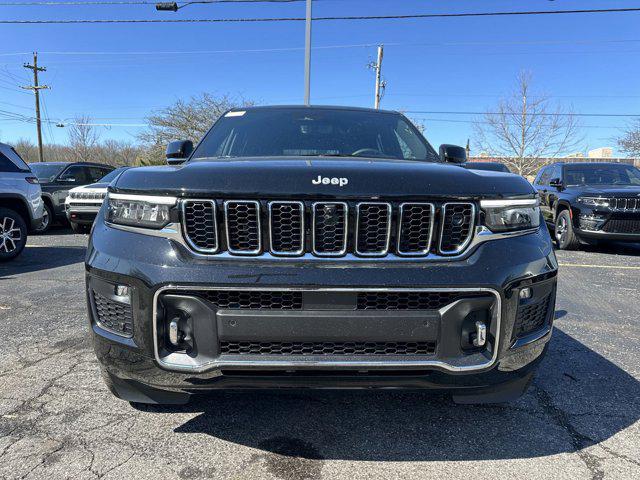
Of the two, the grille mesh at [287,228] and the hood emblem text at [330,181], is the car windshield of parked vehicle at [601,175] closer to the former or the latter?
the hood emblem text at [330,181]

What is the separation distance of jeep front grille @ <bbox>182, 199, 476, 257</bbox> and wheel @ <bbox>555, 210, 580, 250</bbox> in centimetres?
767

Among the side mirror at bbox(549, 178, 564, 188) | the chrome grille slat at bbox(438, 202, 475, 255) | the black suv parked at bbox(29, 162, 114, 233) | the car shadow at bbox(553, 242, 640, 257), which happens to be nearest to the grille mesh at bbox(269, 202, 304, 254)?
the chrome grille slat at bbox(438, 202, 475, 255)

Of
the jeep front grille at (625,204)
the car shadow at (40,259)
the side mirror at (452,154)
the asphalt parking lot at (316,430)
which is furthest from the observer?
the jeep front grille at (625,204)

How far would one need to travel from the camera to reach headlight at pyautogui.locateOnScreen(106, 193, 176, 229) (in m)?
1.93

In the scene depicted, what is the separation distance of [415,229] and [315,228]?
419mm

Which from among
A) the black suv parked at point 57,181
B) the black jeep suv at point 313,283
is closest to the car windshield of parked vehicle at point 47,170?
the black suv parked at point 57,181

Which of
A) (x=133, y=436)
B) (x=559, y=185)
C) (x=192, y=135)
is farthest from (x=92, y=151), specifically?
(x=133, y=436)

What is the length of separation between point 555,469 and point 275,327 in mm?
1420

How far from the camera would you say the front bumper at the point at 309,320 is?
1.82 metres

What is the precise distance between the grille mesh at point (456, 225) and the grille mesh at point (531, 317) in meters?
0.37

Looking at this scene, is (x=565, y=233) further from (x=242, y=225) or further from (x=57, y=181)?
(x=57, y=181)

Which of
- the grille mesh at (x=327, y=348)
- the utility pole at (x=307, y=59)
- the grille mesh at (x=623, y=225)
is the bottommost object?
the grille mesh at (x=623, y=225)

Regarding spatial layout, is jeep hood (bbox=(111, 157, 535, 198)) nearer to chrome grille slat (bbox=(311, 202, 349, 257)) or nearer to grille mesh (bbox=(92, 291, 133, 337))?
chrome grille slat (bbox=(311, 202, 349, 257))

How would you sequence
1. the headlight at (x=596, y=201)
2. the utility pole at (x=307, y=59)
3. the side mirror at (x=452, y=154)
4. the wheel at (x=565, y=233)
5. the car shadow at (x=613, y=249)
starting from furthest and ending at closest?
the utility pole at (x=307, y=59)
the car shadow at (x=613, y=249)
the wheel at (x=565, y=233)
the headlight at (x=596, y=201)
the side mirror at (x=452, y=154)
